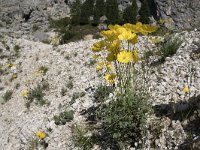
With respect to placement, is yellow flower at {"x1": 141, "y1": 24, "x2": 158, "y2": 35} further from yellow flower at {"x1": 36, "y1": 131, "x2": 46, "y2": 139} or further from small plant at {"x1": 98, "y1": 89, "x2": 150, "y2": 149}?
yellow flower at {"x1": 36, "y1": 131, "x2": 46, "y2": 139}

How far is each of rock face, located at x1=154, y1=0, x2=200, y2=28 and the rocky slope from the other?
57646 millimetres

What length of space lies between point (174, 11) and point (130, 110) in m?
69.5

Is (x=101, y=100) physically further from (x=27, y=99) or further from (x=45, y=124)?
(x=27, y=99)

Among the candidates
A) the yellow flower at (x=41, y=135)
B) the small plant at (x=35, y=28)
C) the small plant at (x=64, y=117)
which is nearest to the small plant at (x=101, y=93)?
the small plant at (x=64, y=117)

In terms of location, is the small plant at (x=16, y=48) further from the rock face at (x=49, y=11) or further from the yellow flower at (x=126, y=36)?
the rock face at (x=49, y=11)

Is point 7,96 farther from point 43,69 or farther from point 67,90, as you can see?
point 67,90

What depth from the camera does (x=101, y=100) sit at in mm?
8406

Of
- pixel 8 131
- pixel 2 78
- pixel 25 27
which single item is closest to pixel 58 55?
pixel 2 78

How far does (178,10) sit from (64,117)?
68.0 m

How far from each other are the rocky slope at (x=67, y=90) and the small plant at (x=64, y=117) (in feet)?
0.34

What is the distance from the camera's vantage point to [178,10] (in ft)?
239

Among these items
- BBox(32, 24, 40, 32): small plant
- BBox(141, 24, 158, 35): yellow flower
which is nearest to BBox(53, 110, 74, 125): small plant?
BBox(141, 24, 158, 35): yellow flower

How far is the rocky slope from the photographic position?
7.43 metres

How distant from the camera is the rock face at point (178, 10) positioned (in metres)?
70.3
